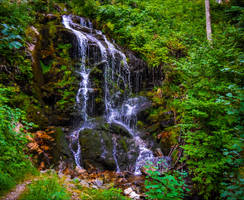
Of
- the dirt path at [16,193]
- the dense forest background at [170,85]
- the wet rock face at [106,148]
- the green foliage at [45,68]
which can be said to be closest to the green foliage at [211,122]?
the dense forest background at [170,85]

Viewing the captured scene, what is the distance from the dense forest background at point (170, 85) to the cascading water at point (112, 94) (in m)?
0.78

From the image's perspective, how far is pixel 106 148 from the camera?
7289 millimetres

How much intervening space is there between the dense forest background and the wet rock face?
1434 mm

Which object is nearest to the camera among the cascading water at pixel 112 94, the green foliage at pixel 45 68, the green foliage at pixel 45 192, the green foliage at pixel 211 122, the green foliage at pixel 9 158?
the green foliage at pixel 45 192

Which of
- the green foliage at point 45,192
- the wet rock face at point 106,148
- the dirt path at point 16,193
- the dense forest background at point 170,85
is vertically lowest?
the wet rock face at point 106,148

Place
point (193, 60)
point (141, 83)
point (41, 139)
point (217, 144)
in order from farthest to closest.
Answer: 1. point (141, 83)
2. point (41, 139)
3. point (193, 60)
4. point (217, 144)

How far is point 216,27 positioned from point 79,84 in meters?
11.5

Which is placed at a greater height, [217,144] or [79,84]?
[79,84]

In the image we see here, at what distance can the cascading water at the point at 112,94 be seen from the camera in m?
7.74

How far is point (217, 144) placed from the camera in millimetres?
4219

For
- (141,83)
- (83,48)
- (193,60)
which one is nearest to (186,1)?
(141,83)

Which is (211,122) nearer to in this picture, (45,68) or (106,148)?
(106,148)

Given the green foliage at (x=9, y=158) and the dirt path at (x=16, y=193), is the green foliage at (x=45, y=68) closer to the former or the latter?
the green foliage at (x=9, y=158)

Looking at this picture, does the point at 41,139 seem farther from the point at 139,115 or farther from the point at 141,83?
the point at 141,83
